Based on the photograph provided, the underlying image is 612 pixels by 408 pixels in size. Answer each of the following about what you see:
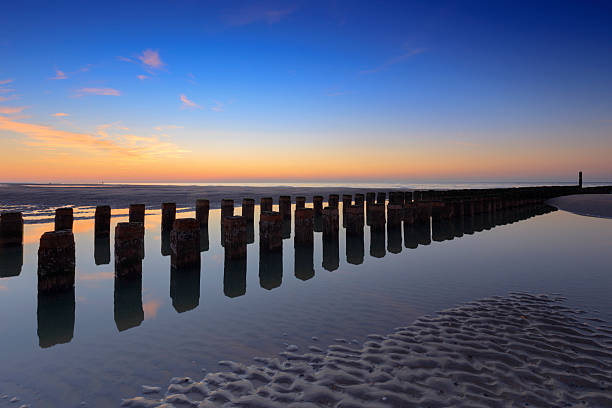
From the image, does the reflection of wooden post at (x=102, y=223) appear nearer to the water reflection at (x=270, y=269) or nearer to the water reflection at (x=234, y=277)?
the water reflection at (x=234, y=277)

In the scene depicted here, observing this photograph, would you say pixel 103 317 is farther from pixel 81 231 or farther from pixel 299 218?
pixel 81 231

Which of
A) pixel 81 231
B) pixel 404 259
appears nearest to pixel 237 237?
pixel 404 259

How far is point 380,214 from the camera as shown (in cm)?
1353

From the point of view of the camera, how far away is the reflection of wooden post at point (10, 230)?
1075 cm

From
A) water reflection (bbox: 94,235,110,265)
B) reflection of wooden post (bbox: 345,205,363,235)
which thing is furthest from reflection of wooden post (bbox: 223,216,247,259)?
reflection of wooden post (bbox: 345,205,363,235)

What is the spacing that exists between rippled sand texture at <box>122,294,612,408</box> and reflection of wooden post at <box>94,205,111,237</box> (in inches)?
431

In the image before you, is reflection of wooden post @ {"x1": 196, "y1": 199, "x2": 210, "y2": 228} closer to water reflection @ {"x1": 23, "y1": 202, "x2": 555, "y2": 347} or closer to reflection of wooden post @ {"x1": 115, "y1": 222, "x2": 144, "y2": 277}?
water reflection @ {"x1": 23, "y1": 202, "x2": 555, "y2": 347}

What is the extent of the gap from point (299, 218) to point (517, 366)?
7.34 m

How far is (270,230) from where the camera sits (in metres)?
9.39

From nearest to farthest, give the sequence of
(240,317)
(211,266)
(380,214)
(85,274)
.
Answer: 1. (240,317)
2. (85,274)
3. (211,266)
4. (380,214)

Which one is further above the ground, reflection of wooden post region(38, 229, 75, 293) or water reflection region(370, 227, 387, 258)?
reflection of wooden post region(38, 229, 75, 293)

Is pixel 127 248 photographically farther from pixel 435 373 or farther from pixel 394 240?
pixel 394 240

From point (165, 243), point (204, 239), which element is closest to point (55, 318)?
point (165, 243)

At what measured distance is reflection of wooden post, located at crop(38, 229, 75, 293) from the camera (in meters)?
6.23
